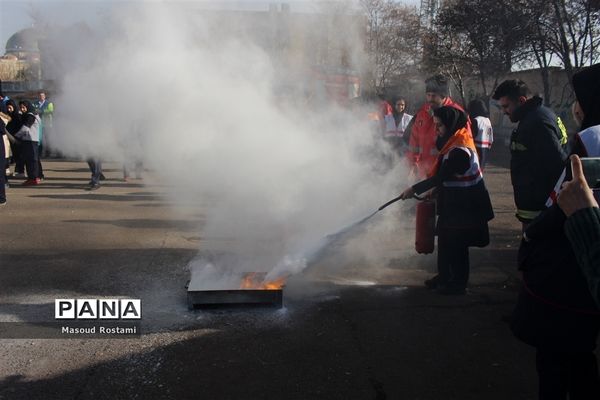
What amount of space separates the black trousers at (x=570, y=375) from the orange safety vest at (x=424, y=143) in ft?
14.4

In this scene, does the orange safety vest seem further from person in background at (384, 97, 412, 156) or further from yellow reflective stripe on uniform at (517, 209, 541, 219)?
yellow reflective stripe on uniform at (517, 209, 541, 219)

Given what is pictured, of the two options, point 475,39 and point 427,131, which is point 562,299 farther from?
point 475,39

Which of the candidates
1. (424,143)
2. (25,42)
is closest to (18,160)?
(25,42)

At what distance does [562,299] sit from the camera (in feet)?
7.47

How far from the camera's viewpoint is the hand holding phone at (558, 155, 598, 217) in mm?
1843

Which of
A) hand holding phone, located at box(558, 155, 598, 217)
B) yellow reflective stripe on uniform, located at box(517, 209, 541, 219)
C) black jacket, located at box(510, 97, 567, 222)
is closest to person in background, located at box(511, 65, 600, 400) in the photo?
hand holding phone, located at box(558, 155, 598, 217)

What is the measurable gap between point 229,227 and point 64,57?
9.94 ft

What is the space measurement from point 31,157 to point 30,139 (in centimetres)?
43

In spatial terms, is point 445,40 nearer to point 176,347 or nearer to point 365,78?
point 365,78

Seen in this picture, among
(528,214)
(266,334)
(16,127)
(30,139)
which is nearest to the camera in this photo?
(266,334)

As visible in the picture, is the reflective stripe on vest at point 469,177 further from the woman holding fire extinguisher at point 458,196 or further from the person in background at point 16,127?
the person in background at point 16,127

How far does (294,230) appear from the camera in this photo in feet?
19.8

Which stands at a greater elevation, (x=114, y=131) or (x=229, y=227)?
(x=114, y=131)

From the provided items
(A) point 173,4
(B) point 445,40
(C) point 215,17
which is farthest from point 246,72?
(B) point 445,40
